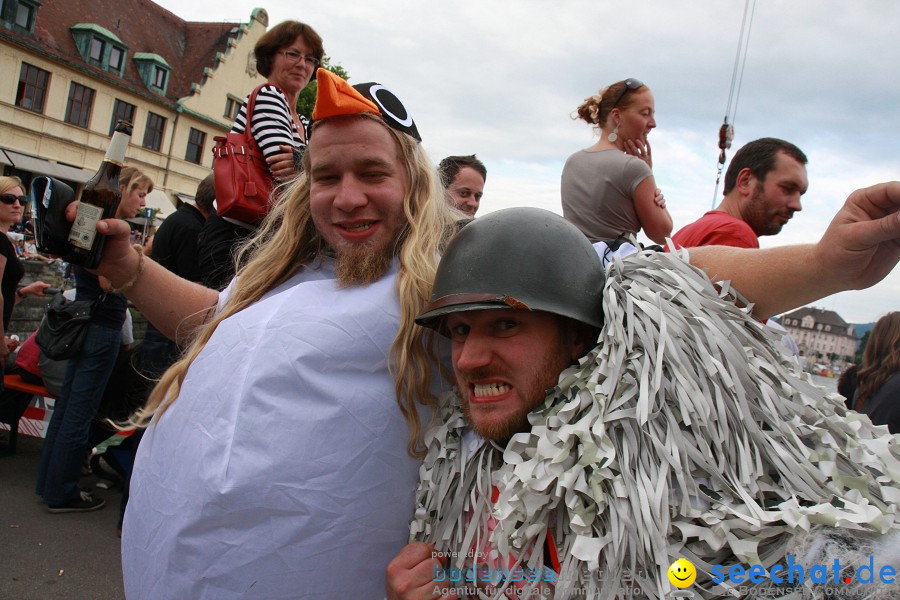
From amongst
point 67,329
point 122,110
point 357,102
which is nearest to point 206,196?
point 67,329

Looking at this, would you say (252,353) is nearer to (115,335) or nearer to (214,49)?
(115,335)

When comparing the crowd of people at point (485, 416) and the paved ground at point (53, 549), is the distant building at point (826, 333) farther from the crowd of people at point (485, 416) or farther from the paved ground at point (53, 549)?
the crowd of people at point (485, 416)

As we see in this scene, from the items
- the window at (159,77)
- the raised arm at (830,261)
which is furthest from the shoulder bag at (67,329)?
the window at (159,77)

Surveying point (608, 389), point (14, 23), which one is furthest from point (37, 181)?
point (14, 23)

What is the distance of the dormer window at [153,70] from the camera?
28500 mm

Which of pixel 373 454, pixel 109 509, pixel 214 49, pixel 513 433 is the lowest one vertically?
pixel 109 509

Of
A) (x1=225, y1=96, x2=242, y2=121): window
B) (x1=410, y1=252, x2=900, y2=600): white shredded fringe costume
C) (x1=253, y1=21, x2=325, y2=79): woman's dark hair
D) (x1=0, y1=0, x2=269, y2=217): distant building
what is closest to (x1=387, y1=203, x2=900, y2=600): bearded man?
(x1=410, y1=252, x2=900, y2=600): white shredded fringe costume

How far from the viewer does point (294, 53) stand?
3.48 metres

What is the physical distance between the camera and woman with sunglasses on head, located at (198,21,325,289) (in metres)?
3.22

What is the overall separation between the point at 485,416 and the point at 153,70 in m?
32.5

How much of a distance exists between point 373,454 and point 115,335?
143 inches

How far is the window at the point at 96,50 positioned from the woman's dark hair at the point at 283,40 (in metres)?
28.3

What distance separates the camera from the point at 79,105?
2634 cm

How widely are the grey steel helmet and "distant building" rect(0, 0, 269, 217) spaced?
27482mm
